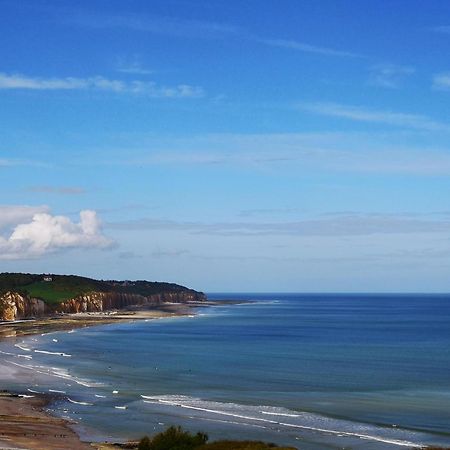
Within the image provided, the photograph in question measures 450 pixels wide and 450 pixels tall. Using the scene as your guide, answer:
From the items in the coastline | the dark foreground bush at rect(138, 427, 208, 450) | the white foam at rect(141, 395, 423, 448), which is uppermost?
the dark foreground bush at rect(138, 427, 208, 450)

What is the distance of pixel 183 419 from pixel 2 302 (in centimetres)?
14649

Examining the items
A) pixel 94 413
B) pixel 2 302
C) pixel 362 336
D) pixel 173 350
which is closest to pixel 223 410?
pixel 94 413

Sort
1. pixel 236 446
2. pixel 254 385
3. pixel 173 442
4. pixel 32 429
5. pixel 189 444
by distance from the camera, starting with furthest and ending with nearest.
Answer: pixel 254 385 < pixel 32 429 < pixel 189 444 < pixel 173 442 < pixel 236 446

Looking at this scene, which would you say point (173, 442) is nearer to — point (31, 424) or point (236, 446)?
point (236, 446)

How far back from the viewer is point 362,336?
15038 cm

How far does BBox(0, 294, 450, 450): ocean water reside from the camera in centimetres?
5538

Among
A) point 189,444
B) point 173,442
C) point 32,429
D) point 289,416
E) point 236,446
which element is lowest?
point 32,429

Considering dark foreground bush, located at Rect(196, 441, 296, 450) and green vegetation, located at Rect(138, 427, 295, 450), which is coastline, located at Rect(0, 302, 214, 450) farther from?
dark foreground bush, located at Rect(196, 441, 296, 450)

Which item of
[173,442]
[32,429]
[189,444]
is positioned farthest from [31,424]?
[189,444]

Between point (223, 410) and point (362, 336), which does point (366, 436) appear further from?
point (362, 336)

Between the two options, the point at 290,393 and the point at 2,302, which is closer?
the point at 290,393

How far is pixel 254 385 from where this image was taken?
78.1 m

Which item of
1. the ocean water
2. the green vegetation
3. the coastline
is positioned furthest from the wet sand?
the green vegetation

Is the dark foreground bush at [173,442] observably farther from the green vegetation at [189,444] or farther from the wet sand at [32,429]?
the wet sand at [32,429]
